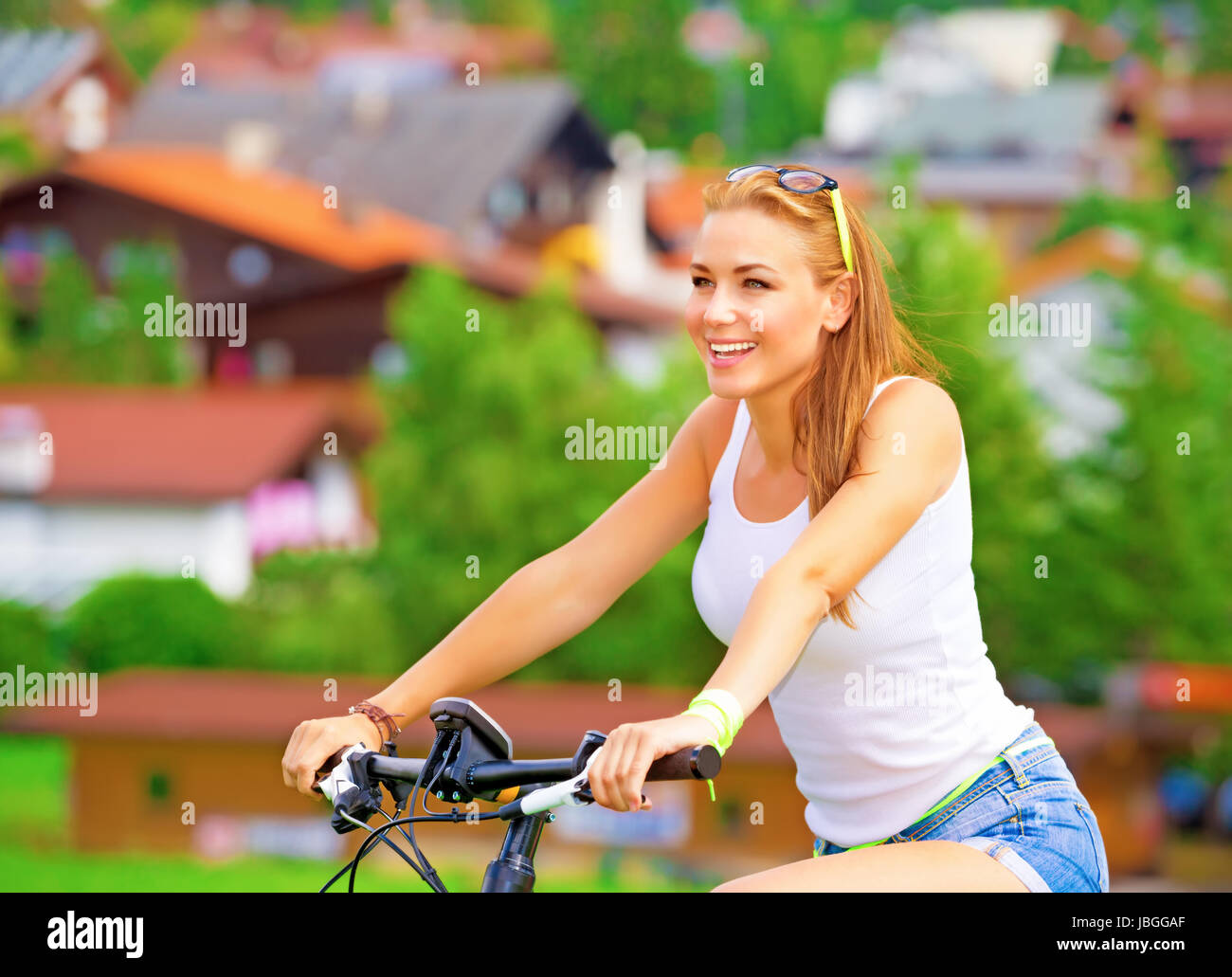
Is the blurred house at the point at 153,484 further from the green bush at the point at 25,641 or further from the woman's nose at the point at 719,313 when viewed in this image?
the woman's nose at the point at 719,313

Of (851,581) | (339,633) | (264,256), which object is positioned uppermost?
(264,256)

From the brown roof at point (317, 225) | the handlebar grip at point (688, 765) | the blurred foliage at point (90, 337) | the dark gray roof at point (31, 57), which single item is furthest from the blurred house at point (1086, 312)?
the dark gray roof at point (31, 57)

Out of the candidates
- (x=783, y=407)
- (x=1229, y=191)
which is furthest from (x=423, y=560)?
(x=1229, y=191)

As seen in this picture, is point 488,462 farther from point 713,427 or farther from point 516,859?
point 516,859

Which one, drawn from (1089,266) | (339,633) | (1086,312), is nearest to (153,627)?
(339,633)

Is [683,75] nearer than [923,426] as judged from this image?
No

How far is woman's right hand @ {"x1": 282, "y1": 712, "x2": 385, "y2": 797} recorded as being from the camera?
9.52 feet

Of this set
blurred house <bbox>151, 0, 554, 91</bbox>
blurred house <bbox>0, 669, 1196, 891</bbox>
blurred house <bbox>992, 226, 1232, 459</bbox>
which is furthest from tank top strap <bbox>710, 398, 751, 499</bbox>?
blurred house <bbox>151, 0, 554, 91</bbox>

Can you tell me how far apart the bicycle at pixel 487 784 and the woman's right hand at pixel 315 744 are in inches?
4.4

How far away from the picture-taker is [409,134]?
209 feet

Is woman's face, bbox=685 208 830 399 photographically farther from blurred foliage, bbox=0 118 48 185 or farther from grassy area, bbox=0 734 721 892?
blurred foliage, bbox=0 118 48 185

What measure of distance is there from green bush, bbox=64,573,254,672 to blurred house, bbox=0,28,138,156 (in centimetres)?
4666

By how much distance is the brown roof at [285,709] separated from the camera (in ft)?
77.8

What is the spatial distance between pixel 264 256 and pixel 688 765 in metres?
49.9
